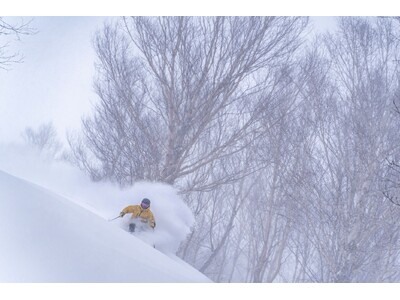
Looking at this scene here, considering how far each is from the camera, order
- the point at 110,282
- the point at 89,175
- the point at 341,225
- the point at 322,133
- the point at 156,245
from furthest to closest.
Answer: the point at 89,175 < the point at 322,133 < the point at 341,225 < the point at 156,245 < the point at 110,282

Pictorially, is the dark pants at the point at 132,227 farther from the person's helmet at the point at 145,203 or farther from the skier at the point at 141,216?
the person's helmet at the point at 145,203

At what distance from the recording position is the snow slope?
2.84 meters

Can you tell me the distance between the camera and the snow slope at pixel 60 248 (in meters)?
2.84

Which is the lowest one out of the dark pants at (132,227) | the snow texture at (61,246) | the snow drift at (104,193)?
the snow texture at (61,246)

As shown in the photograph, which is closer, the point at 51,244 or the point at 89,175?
the point at 51,244

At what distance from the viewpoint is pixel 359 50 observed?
247 inches

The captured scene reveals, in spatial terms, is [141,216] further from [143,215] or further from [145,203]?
[145,203]

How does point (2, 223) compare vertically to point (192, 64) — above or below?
below

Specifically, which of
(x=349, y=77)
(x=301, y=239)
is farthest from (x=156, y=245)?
(x=301, y=239)

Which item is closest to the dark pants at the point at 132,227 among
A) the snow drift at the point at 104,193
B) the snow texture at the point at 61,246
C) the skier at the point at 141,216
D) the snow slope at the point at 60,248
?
the skier at the point at 141,216

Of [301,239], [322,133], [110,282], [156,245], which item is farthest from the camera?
[301,239]

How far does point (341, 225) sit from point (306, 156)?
1244mm
